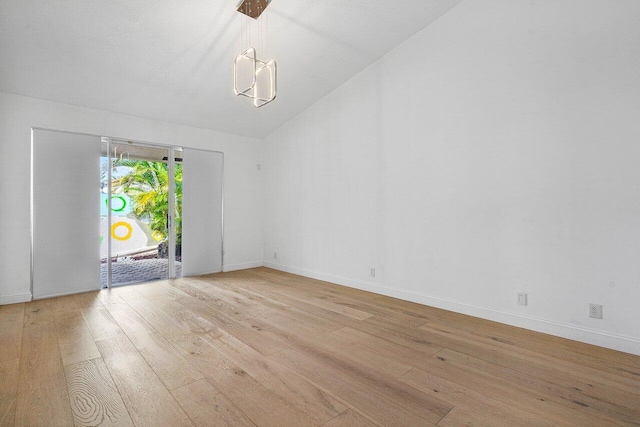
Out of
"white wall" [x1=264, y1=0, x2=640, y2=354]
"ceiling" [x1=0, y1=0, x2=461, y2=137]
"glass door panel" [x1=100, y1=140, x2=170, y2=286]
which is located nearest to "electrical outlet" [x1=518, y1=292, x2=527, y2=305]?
"white wall" [x1=264, y1=0, x2=640, y2=354]

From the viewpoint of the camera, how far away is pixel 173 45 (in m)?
3.48

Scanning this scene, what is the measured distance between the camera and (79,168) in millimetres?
4434

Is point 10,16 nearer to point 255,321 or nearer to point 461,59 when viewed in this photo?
point 255,321

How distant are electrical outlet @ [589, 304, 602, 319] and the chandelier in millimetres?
3457

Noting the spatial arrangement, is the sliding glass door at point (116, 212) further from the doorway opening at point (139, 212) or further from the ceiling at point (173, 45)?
the ceiling at point (173, 45)

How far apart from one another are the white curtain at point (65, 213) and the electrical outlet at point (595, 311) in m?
5.99

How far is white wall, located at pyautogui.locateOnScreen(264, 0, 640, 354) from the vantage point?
2525 mm

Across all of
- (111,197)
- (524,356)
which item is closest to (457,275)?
(524,356)

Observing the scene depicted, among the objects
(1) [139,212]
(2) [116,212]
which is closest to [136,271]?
(1) [139,212]

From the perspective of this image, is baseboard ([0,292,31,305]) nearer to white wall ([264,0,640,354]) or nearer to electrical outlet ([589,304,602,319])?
white wall ([264,0,640,354])

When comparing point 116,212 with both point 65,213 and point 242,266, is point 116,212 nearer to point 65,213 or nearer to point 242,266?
point 65,213

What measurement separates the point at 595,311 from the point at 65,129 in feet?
21.4

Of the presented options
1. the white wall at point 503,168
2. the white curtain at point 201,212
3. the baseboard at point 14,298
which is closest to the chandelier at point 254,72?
the white wall at point 503,168

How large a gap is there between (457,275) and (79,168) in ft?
17.6
